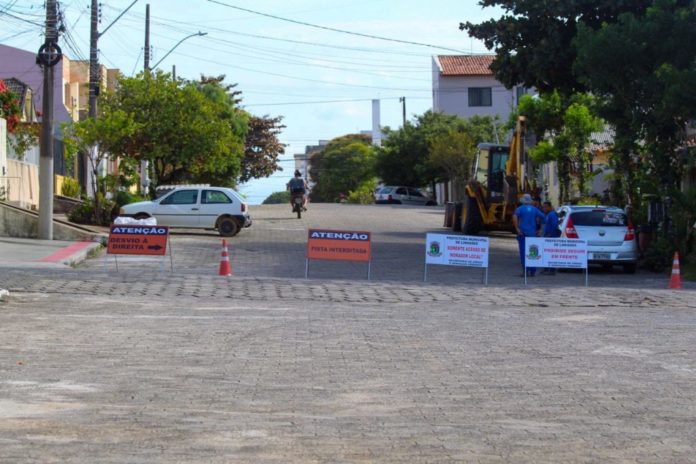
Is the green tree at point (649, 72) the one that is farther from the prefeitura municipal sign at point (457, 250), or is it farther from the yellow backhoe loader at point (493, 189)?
the yellow backhoe loader at point (493, 189)

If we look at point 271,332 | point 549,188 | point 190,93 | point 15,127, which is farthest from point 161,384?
point 549,188

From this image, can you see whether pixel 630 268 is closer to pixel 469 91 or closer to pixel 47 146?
pixel 47 146

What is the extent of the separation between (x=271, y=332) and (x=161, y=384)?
13.0 ft

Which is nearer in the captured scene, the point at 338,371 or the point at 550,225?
the point at 338,371

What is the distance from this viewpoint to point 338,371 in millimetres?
11188

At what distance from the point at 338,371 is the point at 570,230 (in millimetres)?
15899

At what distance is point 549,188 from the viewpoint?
56.1 metres

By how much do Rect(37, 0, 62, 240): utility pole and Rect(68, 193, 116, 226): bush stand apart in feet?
21.4

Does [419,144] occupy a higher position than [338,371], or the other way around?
[419,144]

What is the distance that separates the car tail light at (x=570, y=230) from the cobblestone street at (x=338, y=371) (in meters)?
4.41

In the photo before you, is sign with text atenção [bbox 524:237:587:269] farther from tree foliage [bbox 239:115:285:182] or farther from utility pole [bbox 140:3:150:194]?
tree foliage [bbox 239:115:285:182]

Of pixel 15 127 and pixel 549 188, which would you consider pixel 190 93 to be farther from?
pixel 549 188

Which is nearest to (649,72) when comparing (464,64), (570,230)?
(570,230)

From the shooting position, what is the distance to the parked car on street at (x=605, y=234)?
25.8 m
